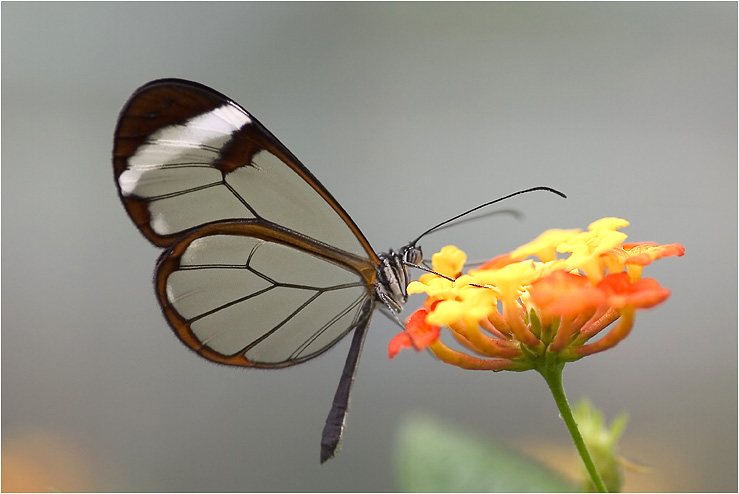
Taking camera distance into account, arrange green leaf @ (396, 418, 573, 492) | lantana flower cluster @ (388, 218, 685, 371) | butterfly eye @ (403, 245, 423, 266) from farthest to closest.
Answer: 1. butterfly eye @ (403, 245, 423, 266)
2. green leaf @ (396, 418, 573, 492)
3. lantana flower cluster @ (388, 218, 685, 371)

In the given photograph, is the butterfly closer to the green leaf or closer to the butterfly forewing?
the butterfly forewing

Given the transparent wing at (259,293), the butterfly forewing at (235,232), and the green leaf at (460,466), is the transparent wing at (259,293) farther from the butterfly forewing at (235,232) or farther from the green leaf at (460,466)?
the green leaf at (460,466)

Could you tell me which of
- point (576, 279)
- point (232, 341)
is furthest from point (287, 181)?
point (576, 279)

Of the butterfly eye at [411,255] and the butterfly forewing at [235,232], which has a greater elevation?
the butterfly forewing at [235,232]

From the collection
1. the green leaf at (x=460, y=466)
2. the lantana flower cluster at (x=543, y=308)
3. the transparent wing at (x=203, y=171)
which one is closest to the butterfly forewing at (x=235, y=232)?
the transparent wing at (x=203, y=171)

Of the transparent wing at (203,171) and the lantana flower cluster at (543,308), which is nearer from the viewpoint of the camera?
the lantana flower cluster at (543,308)

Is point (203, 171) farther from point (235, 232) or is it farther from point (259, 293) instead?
point (259, 293)

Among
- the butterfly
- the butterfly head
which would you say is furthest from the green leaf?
the butterfly head
